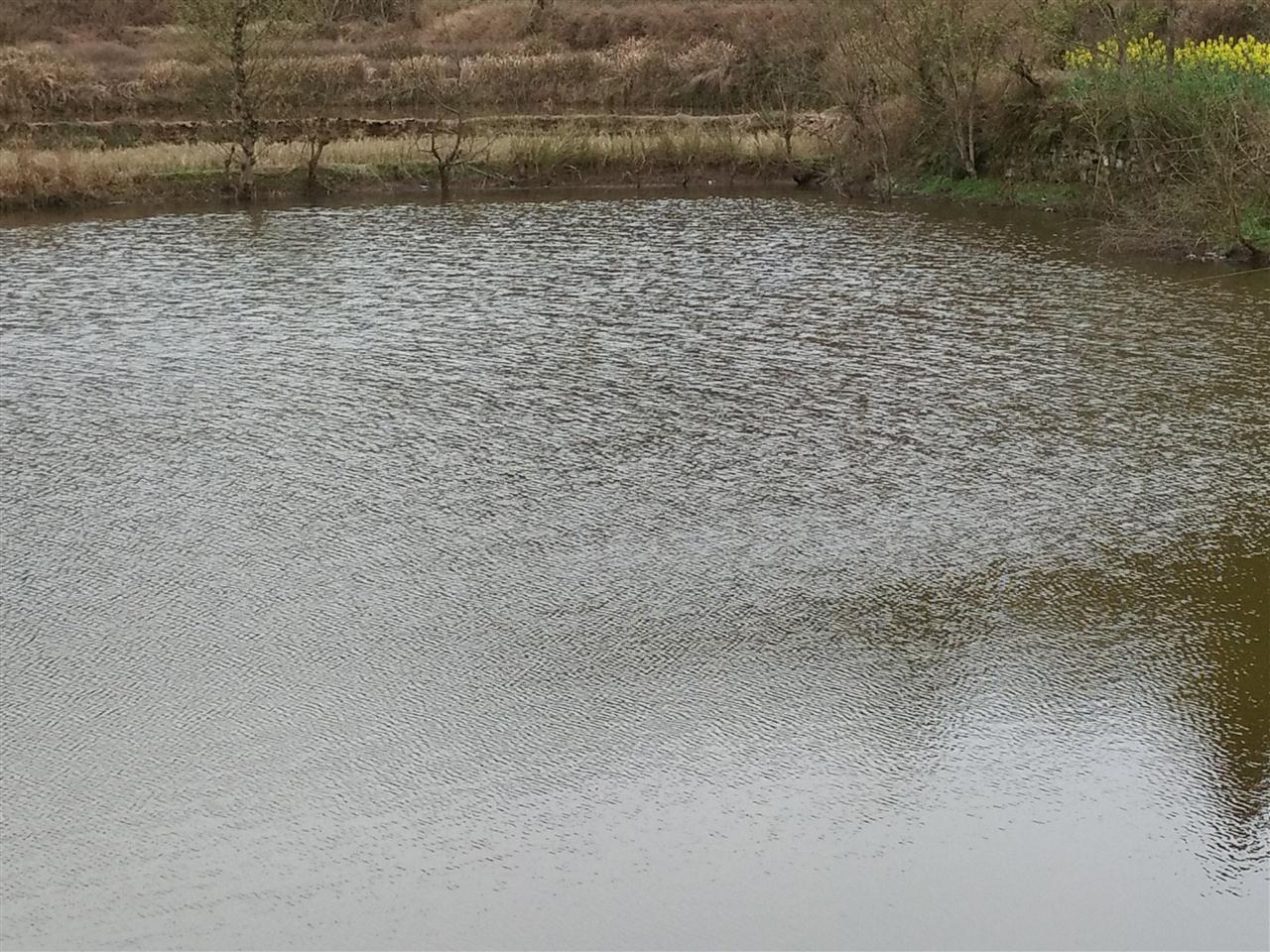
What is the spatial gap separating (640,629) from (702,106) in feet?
102

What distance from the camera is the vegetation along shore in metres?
22.4

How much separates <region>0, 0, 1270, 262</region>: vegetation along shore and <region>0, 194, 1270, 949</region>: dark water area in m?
6.43

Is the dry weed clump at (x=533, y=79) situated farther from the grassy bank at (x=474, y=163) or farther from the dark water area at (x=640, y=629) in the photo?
the dark water area at (x=640, y=629)

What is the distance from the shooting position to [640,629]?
8.86m

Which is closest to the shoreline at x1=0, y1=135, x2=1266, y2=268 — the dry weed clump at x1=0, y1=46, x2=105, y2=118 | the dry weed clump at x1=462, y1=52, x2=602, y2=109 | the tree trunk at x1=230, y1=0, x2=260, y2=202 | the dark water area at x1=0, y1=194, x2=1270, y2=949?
→ the tree trunk at x1=230, y1=0, x2=260, y2=202

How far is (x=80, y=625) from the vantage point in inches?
355

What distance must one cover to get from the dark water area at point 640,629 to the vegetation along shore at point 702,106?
6.43 meters

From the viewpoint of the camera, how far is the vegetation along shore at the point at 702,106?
22422 millimetres

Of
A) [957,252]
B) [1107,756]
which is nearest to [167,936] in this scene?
[1107,756]

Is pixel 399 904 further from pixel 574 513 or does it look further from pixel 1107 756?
pixel 574 513

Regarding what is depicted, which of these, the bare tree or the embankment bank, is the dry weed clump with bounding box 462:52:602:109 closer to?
the embankment bank

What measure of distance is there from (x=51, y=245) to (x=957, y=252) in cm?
1361

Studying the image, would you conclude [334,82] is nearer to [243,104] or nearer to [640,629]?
[243,104]

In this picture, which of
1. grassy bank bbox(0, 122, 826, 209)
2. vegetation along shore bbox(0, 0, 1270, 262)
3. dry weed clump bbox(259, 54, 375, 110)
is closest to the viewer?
vegetation along shore bbox(0, 0, 1270, 262)
